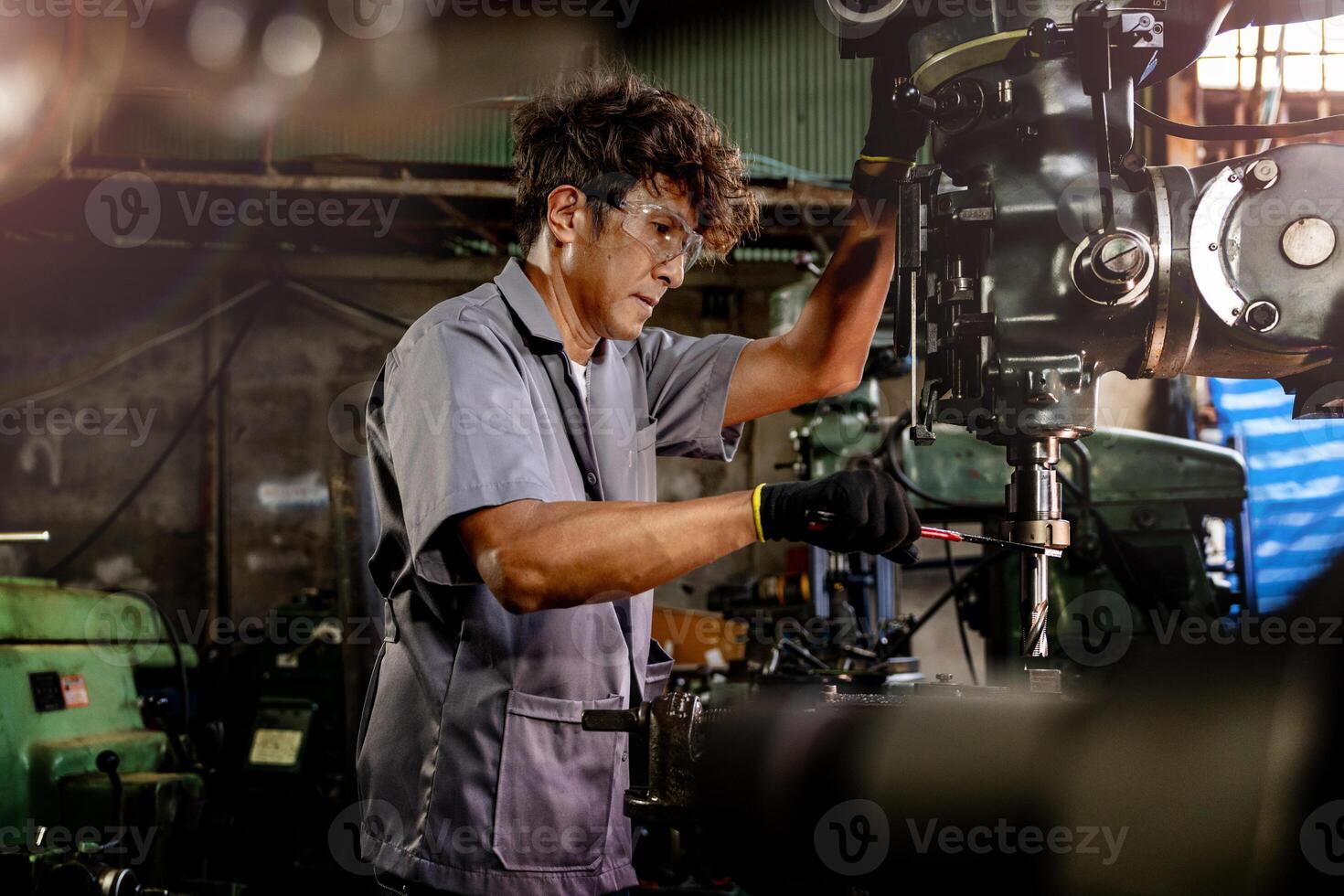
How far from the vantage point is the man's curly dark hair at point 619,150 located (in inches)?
56.6

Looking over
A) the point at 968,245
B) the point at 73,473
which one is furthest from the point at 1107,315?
the point at 73,473

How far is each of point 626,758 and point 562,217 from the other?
0.74 metres

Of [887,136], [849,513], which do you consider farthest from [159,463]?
[849,513]

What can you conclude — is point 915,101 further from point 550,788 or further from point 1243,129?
point 550,788

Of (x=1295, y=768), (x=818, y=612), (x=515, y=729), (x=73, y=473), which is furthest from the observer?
(x=73, y=473)

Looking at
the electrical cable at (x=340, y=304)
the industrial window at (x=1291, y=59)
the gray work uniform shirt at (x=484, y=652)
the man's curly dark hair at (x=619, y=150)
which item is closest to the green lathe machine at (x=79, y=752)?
the gray work uniform shirt at (x=484, y=652)

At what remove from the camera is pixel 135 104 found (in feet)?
18.0

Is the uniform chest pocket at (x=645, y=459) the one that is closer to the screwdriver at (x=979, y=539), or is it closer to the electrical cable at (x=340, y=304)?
the screwdriver at (x=979, y=539)

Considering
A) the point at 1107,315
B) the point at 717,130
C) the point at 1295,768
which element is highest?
the point at 717,130

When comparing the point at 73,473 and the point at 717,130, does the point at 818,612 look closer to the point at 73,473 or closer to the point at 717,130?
A: the point at 717,130

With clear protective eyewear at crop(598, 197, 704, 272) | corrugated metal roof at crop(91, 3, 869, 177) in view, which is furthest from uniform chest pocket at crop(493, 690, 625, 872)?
corrugated metal roof at crop(91, 3, 869, 177)

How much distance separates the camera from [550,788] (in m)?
1.26

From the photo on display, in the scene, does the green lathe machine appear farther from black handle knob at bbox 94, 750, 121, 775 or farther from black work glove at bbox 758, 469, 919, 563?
black work glove at bbox 758, 469, 919, 563

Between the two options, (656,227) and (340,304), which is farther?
(340,304)
